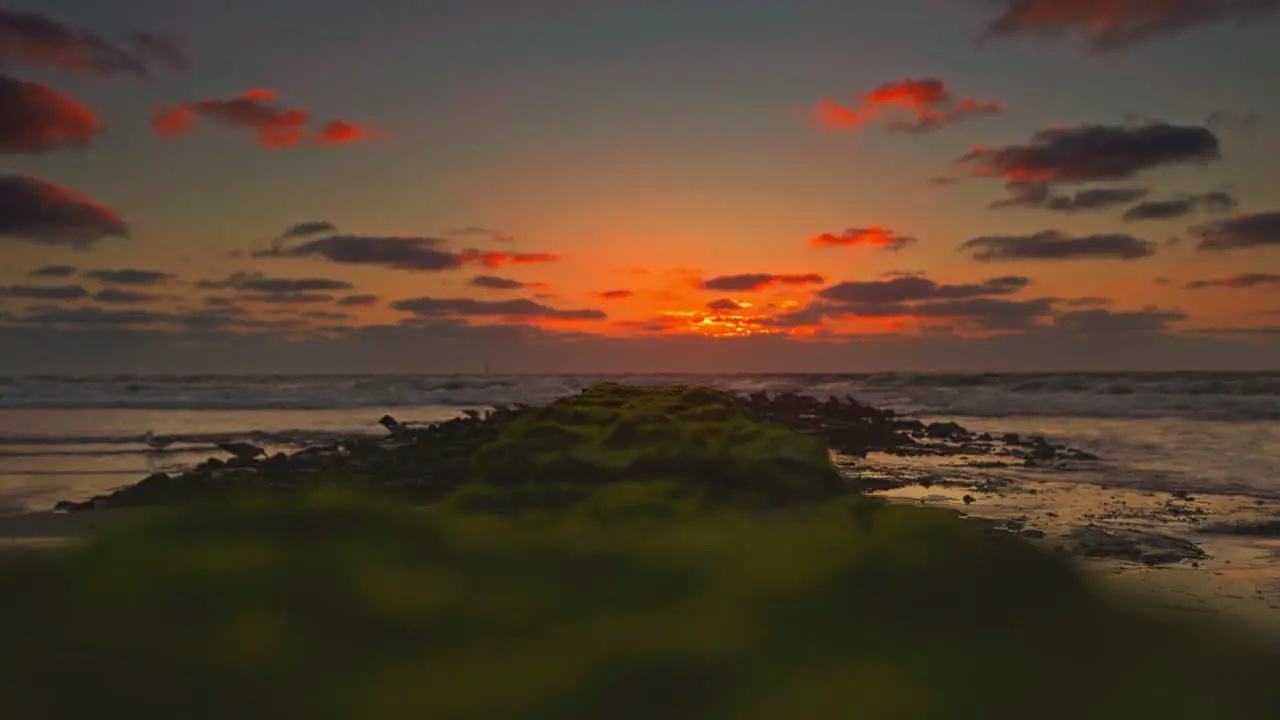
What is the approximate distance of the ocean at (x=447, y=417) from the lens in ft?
56.5

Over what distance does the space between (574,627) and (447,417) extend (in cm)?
3766

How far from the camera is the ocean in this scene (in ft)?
56.5

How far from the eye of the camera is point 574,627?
1.81 metres

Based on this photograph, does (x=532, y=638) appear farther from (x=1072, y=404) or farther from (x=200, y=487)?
(x=1072, y=404)

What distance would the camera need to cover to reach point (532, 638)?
1772mm

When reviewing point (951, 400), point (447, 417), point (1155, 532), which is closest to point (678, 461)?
point (1155, 532)

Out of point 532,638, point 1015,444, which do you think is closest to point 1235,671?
point 532,638

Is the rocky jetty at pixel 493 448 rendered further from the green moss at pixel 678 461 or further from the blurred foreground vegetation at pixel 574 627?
the blurred foreground vegetation at pixel 574 627

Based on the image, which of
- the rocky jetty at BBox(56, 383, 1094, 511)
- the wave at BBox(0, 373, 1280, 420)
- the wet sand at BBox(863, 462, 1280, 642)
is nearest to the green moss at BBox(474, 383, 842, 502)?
the rocky jetty at BBox(56, 383, 1094, 511)

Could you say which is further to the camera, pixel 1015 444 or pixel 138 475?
pixel 1015 444

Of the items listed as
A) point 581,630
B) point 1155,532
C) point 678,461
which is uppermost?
point 581,630

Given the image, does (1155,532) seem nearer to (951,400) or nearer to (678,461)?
(678,461)

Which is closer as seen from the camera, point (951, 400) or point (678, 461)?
point (678, 461)

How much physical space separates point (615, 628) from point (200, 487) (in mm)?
12376
